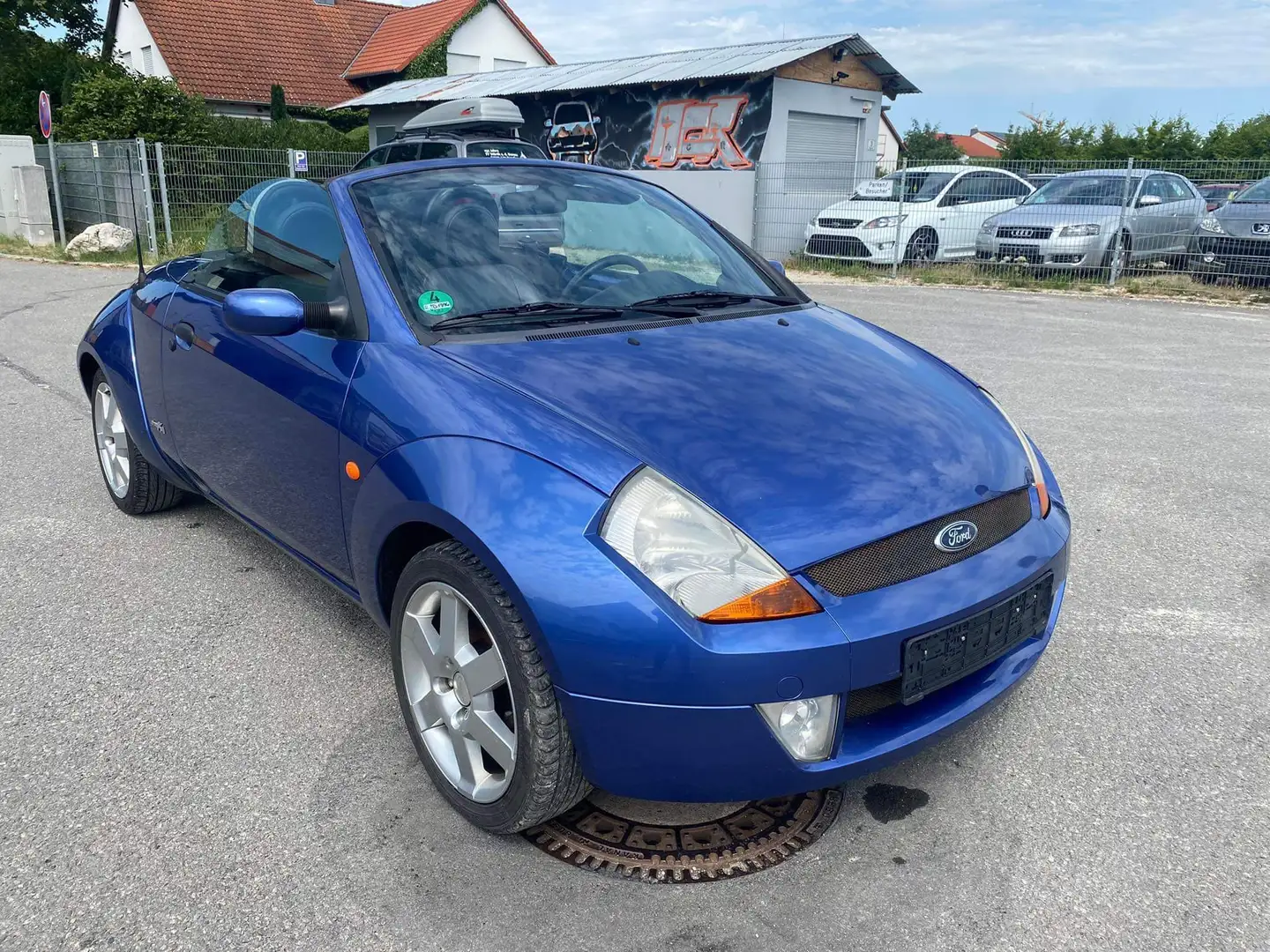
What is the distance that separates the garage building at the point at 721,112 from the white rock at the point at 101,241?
8704mm

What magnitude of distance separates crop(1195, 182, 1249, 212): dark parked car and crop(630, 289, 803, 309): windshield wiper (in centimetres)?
1202

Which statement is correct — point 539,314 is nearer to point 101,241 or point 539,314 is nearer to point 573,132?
point 101,241

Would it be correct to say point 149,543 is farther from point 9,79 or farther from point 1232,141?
point 1232,141

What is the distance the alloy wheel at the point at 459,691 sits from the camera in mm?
2273

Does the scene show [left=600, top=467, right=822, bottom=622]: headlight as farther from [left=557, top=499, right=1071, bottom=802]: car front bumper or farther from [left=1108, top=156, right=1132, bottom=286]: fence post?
[left=1108, top=156, right=1132, bottom=286]: fence post

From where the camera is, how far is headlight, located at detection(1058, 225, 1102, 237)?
13078 mm

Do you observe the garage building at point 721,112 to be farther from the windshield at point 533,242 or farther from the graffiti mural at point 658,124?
the windshield at point 533,242

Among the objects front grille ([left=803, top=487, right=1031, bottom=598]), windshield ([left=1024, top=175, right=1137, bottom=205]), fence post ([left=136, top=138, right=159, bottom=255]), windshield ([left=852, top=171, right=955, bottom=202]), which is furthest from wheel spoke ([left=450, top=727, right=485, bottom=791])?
fence post ([left=136, top=138, right=159, bottom=255])

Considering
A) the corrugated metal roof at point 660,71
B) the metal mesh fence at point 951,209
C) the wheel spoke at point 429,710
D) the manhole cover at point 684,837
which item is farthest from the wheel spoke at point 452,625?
the corrugated metal roof at point 660,71

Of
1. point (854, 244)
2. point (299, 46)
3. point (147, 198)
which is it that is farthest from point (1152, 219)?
point (299, 46)

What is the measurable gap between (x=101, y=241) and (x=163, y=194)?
5.64 feet

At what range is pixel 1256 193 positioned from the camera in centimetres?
1240

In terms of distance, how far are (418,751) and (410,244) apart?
1.42 m

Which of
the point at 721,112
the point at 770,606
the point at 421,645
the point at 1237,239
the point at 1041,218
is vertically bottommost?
the point at 421,645
